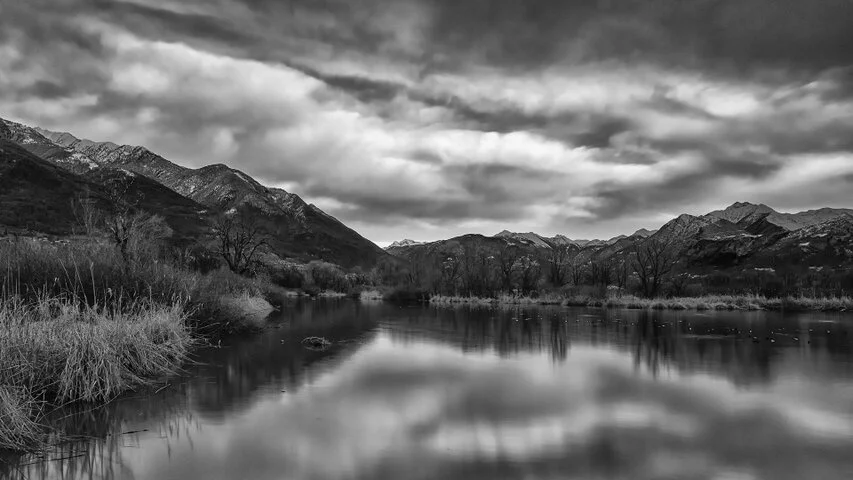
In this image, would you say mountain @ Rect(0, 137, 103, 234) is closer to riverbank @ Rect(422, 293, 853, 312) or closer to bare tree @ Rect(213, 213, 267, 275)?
bare tree @ Rect(213, 213, 267, 275)

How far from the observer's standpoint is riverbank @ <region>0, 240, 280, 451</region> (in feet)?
32.7

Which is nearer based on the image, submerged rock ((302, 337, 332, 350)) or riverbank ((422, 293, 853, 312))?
submerged rock ((302, 337, 332, 350))

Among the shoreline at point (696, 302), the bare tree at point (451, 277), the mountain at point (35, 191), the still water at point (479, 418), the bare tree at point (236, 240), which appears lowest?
the still water at point (479, 418)

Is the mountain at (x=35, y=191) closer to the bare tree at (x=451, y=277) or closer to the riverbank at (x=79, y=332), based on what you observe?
the bare tree at (x=451, y=277)

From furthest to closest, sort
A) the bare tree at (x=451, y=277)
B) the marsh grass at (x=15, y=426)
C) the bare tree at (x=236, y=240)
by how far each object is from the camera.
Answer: the bare tree at (x=451, y=277), the bare tree at (x=236, y=240), the marsh grass at (x=15, y=426)

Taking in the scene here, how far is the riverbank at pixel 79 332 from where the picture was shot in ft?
32.7

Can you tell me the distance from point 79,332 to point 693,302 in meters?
48.2

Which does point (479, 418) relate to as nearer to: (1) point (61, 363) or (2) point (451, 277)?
(1) point (61, 363)

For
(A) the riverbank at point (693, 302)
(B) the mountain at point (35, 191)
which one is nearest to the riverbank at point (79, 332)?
(A) the riverbank at point (693, 302)

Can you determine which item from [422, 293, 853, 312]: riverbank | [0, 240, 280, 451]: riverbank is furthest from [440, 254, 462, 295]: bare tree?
[0, 240, 280, 451]: riverbank

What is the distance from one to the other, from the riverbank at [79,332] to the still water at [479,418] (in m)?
0.75

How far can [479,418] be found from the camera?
35.7 ft

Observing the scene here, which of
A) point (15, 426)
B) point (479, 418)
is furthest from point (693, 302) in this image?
point (15, 426)

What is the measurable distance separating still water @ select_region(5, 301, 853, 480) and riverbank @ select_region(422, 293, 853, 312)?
26.5 meters
